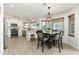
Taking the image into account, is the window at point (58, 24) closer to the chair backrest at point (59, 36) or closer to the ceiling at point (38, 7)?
the ceiling at point (38, 7)

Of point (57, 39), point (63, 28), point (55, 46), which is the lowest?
point (55, 46)

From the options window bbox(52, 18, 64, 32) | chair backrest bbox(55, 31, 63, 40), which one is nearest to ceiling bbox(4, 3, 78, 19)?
window bbox(52, 18, 64, 32)

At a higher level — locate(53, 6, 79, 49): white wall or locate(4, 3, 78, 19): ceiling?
locate(4, 3, 78, 19): ceiling

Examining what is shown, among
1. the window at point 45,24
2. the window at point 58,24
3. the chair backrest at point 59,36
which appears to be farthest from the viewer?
the window at point 58,24

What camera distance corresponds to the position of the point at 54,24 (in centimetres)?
734

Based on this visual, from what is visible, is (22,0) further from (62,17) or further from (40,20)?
(62,17)

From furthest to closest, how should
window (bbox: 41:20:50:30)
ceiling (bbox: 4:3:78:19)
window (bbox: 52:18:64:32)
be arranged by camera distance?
1. window (bbox: 52:18:64:32)
2. window (bbox: 41:20:50:30)
3. ceiling (bbox: 4:3:78:19)

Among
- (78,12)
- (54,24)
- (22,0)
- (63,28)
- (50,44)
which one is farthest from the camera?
(63,28)

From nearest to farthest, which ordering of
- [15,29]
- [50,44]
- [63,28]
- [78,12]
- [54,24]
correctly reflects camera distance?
[78,12], [50,44], [54,24], [63,28], [15,29]

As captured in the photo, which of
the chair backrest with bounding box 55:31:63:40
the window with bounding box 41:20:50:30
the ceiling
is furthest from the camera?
the window with bounding box 41:20:50:30

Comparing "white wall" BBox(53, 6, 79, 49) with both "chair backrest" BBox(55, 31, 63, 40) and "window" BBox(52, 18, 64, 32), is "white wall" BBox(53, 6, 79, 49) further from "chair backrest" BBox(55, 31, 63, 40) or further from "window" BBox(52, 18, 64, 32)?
"chair backrest" BBox(55, 31, 63, 40)

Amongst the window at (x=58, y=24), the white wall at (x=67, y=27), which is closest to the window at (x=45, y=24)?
the window at (x=58, y=24)

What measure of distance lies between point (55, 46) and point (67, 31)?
4.70 ft

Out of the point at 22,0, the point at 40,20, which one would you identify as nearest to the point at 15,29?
the point at 40,20
